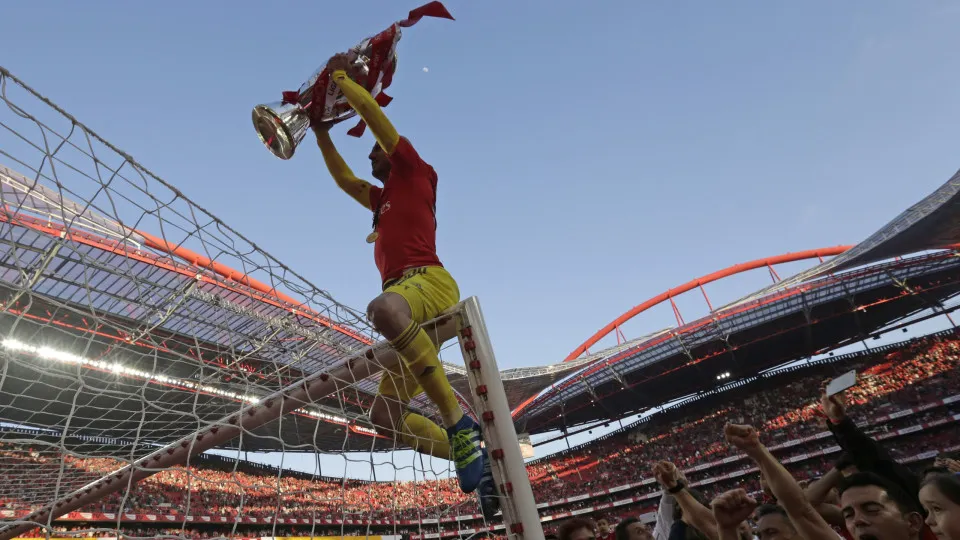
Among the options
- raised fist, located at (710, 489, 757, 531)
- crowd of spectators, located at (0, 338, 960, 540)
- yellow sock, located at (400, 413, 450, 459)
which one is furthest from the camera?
crowd of spectators, located at (0, 338, 960, 540)

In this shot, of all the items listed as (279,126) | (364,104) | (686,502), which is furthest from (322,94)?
(686,502)

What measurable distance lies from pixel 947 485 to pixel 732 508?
57 centimetres

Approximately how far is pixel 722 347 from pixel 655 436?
23.1 ft

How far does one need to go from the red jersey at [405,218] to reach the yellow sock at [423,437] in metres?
0.68

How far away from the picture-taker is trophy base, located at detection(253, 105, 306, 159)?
2.55m

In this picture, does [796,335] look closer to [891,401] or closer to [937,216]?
[891,401]

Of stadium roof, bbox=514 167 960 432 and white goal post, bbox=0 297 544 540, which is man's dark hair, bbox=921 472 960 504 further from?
stadium roof, bbox=514 167 960 432

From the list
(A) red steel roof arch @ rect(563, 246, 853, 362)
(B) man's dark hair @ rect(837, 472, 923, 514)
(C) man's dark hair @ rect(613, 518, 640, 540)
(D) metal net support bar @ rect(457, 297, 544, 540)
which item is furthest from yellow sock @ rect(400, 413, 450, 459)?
(A) red steel roof arch @ rect(563, 246, 853, 362)

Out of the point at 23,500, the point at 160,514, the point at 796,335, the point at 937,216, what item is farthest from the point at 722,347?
the point at 23,500

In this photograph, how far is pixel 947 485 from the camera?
5.02 feet

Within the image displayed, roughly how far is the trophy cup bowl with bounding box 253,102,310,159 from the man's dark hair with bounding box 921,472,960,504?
2.76m

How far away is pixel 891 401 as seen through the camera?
80.6 ft

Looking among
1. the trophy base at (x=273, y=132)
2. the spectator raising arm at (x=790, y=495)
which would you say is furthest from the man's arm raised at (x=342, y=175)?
the spectator raising arm at (x=790, y=495)

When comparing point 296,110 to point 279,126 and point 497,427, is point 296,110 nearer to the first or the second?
point 279,126
